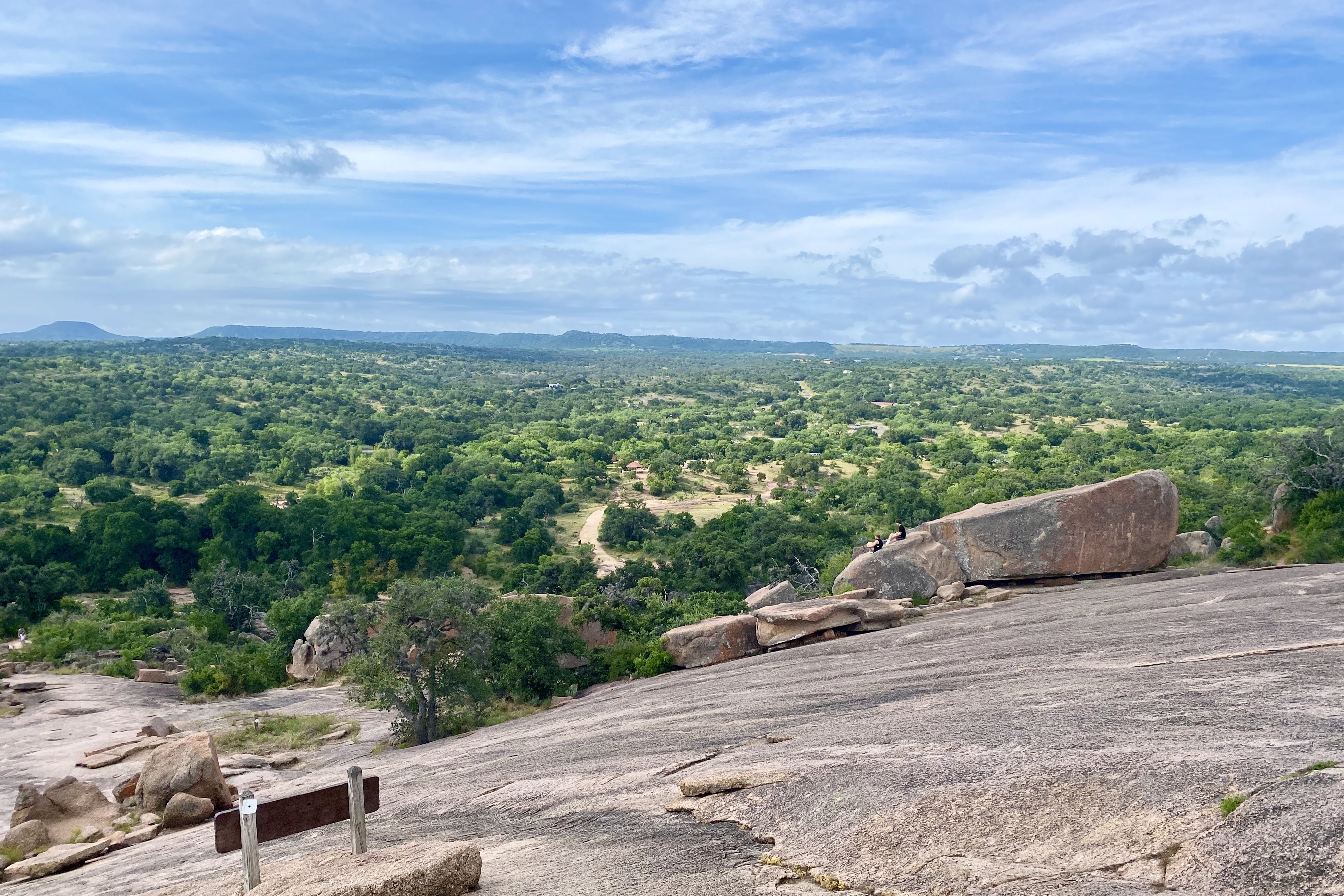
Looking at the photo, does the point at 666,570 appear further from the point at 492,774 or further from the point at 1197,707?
the point at 1197,707

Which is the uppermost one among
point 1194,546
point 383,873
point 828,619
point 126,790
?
point 383,873

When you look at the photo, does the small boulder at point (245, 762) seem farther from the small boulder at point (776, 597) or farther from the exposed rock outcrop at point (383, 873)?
the exposed rock outcrop at point (383, 873)

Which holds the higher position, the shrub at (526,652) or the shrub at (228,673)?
the shrub at (526,652)

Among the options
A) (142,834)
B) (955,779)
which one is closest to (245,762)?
(142,834)

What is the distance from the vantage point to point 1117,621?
16.5 metres

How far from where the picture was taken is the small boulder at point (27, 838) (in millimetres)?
16031

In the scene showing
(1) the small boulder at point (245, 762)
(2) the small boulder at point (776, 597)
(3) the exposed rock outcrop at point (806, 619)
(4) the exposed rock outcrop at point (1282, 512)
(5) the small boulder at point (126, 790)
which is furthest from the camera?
(2) the small boulder at point (776, 597)

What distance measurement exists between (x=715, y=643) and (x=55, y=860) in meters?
15.6

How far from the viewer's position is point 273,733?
28703mm

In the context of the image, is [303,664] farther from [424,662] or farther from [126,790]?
[126,790]

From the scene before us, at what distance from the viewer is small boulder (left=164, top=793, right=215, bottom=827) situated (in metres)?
17.2

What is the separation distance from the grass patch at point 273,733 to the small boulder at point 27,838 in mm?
8933

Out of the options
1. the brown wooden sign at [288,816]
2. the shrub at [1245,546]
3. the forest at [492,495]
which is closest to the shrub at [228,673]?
the forest at [492,495]

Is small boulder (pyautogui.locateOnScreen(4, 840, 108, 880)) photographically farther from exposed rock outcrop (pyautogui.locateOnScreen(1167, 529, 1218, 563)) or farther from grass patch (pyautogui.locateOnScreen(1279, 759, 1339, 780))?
exposed rock outcrop (pyautogui.locateOnScreen(1167, 529, 1218, 563))
